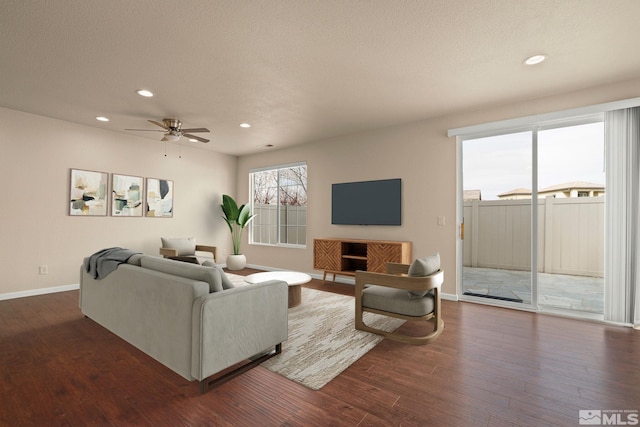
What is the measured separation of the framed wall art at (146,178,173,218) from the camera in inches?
224

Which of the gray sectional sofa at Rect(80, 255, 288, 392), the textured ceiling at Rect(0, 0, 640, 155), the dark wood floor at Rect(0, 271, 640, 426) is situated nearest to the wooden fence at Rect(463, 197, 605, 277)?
the dark wood floor at Rect(0, 271, 640, 426)

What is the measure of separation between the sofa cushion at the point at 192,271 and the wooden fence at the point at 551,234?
3883 millimetres

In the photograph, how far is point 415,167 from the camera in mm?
4676

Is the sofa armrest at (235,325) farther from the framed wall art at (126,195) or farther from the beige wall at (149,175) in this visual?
the framed wall art at (126,195)

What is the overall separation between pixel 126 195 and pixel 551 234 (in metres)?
6.92

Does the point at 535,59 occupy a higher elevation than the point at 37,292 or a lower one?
higher

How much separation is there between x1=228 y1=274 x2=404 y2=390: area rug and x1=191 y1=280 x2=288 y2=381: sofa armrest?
216 mm

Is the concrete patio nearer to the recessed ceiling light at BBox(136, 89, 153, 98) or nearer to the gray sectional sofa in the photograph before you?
the gray sectional sofa

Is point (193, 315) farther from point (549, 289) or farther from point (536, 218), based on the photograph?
point (549, 289)

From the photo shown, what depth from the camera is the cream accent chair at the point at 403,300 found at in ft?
9.08

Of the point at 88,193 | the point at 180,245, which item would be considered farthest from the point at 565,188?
the point at 88,193

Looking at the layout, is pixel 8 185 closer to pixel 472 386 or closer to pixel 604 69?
pixel 472 386

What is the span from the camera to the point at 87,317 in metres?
3.44

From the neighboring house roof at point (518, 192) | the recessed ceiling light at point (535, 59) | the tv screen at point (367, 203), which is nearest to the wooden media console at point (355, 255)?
the tv screen at point (367, 203)
